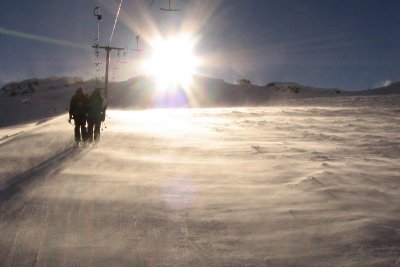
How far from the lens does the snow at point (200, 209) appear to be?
367cm

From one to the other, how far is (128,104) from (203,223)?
191 feet

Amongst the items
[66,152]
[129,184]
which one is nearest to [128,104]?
[66,152]

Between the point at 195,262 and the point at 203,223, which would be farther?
the point at 203,223

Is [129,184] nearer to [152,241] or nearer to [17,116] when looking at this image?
[152,241]

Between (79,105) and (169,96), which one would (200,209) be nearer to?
(79,105)

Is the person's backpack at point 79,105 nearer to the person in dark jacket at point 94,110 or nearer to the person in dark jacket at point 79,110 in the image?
Answer: the person in dark jacket at point 79,110

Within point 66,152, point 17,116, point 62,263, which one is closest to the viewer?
point 62,263

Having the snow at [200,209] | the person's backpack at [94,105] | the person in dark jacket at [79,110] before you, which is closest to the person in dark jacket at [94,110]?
the person's backpack at [94,105]

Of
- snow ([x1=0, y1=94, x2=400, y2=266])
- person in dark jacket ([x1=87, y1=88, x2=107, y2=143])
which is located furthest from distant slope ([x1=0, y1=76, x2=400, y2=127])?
snow ([x1=0, y1=94, x2=400, y2=266])

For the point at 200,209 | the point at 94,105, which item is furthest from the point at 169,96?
the point at 200,209

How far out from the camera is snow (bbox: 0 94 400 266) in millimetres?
3666

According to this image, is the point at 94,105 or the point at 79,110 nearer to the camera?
the point at 79,110

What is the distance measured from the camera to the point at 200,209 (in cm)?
500

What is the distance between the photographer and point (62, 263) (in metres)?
3.51
